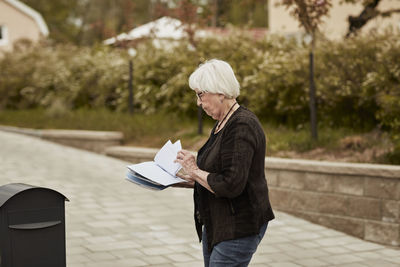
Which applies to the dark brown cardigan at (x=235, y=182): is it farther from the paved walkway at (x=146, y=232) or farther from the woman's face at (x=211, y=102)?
the paved walkway at (x=146, y=232)

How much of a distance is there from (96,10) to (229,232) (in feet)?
185

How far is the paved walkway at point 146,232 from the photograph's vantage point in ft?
19.9

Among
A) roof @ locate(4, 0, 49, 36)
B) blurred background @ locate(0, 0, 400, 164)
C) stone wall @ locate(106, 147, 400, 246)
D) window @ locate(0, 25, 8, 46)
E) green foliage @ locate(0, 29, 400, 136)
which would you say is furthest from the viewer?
roof @ locate(4, 0, 49, 36)

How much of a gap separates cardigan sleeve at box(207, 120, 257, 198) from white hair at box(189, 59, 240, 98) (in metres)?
0.20

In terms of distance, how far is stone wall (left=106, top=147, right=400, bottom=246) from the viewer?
6.94 metres

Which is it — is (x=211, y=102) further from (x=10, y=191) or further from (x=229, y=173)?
→ (x=10, y=191)

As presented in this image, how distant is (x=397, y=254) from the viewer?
21.7 feet

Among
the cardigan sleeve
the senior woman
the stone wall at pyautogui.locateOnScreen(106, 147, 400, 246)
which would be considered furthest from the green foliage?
the cardigan sleeve

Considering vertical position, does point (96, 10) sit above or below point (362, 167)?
above

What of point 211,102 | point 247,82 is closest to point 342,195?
point 247,82

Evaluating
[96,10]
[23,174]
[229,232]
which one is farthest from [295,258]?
[96,10]

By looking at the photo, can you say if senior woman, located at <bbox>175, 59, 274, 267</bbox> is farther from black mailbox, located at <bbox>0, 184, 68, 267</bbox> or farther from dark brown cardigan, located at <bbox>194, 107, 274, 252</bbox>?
black mailbox, located at <bbox>0, 184, 68, 267</bbox>

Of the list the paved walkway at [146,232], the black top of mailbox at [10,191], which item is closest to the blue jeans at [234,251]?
the black top of mailbox at [10,191]

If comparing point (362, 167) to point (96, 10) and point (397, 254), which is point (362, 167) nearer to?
point (397, 254)
